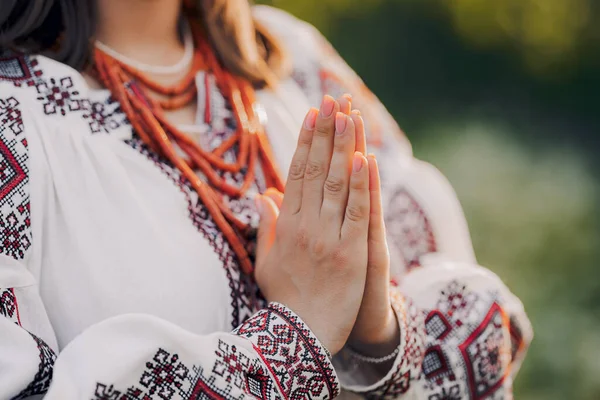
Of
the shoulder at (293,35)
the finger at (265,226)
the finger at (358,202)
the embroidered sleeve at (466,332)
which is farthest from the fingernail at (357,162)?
the shoulder at (293,35)

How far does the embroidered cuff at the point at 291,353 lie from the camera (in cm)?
102

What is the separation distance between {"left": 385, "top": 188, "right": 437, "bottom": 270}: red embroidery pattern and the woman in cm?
8

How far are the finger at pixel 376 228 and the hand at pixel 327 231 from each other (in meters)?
0.02

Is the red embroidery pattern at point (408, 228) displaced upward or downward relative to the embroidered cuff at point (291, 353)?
downward

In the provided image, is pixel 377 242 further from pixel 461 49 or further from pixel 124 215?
pixel 461 49

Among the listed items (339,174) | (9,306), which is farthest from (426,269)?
(9,306)

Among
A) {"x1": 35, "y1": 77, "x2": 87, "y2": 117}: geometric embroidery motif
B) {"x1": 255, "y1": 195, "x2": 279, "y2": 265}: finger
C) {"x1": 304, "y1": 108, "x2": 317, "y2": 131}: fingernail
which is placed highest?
{"x1": 304, "y1": 108, "x2": 317, "y2": 131}: fingernail

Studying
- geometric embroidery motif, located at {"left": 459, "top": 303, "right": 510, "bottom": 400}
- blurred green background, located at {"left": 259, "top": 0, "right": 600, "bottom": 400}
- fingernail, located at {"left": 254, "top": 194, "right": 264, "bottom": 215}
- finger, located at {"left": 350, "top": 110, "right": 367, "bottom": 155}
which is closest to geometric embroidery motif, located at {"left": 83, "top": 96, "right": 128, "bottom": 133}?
fingernail, located at {"left": 254, "top": 194, "right": 264, "bottom": 215}

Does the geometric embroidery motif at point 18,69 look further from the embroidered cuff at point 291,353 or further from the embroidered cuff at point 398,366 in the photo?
the embroidered cuff at point 398,366

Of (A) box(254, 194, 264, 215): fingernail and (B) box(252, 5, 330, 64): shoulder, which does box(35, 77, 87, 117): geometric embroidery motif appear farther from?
(B) box(252, 5, 330, 64): shoulder

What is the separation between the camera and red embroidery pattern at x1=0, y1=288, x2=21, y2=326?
3.13 feet

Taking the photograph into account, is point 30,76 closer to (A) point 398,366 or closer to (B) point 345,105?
(B) point 345,105

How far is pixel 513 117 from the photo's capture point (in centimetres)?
366

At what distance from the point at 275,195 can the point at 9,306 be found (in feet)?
1.44
